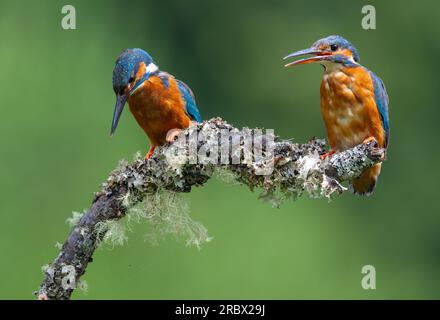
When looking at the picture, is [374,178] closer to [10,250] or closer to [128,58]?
[128,58]

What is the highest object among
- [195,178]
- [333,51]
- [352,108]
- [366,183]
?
[333,51]

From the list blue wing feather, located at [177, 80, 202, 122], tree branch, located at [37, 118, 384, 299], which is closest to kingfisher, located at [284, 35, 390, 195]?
blue wing feather, located at [177, 80, 202, 122]

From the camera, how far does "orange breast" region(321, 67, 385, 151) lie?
5039mm

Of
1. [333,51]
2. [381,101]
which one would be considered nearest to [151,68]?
[333,51]

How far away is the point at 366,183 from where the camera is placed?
5.20 metres

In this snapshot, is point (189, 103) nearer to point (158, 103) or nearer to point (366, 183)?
point (158, 103)

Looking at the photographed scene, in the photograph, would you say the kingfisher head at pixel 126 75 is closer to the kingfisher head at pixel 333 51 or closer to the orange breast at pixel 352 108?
the kingfisher head at pixel 333 51

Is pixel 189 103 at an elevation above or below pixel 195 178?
above

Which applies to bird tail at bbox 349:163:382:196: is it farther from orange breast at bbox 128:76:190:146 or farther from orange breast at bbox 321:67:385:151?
orange breast at bbox 128:76:190:146

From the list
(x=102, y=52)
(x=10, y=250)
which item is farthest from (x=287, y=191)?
(x=102, y=52)

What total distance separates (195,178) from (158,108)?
145cm

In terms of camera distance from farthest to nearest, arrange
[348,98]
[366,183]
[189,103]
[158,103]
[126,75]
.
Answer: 1. [189,103]
2. [158,103]
3. [366,183]
4. [348,98]
5. [126,75]

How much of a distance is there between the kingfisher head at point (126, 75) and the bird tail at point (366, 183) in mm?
1317

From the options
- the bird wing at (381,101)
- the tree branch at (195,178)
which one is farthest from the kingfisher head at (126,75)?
the bird wing at (381,101)
